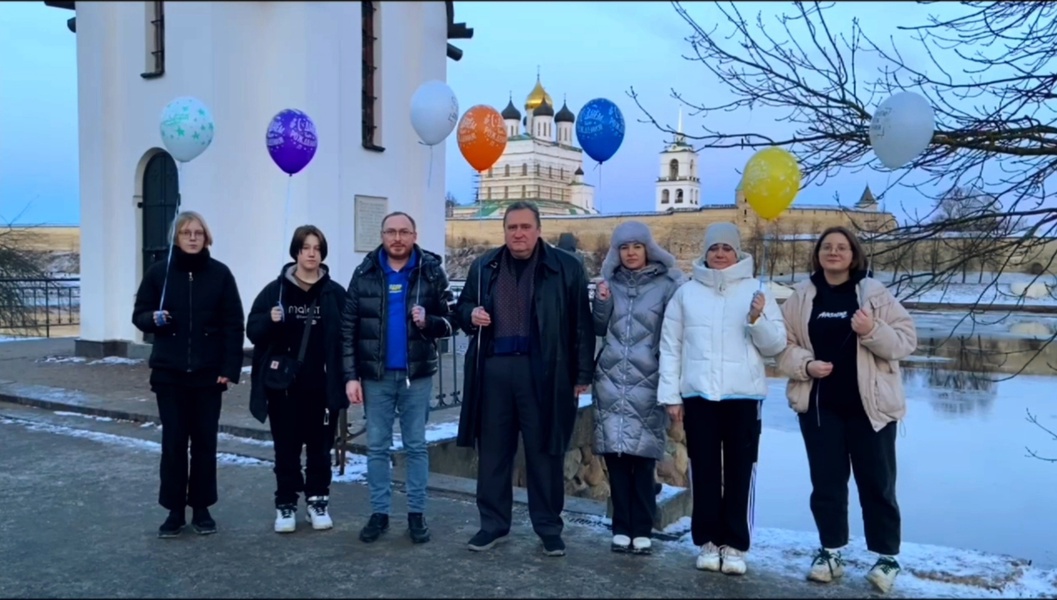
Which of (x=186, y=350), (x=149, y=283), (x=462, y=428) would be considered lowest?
(x=462, y=428)

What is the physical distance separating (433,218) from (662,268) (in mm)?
9853

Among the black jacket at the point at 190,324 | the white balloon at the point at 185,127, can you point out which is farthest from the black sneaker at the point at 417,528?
the white balloon at the point at 185,127

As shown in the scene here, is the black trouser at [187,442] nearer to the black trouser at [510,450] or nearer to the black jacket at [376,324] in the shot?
the black jacket at [376,324]

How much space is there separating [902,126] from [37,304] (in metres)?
18.3

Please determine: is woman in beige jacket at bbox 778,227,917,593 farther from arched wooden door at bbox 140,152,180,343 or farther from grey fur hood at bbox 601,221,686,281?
arched wooden door at bbox 140,152,180,343

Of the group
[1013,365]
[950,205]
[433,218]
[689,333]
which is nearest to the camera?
[689,333]

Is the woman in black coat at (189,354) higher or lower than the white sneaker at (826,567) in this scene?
higher

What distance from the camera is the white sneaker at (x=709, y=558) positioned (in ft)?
14.6

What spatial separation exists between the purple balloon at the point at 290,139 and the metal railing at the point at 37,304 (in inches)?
336

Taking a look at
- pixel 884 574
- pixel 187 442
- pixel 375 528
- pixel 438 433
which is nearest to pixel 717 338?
pixel 884 574

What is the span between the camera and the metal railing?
51.4 ft

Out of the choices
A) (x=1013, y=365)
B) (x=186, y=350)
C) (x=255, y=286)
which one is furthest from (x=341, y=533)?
(x=1013, y=365)

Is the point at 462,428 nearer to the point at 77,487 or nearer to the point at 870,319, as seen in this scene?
the point at 870,319

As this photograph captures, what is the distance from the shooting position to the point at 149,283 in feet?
16.4
